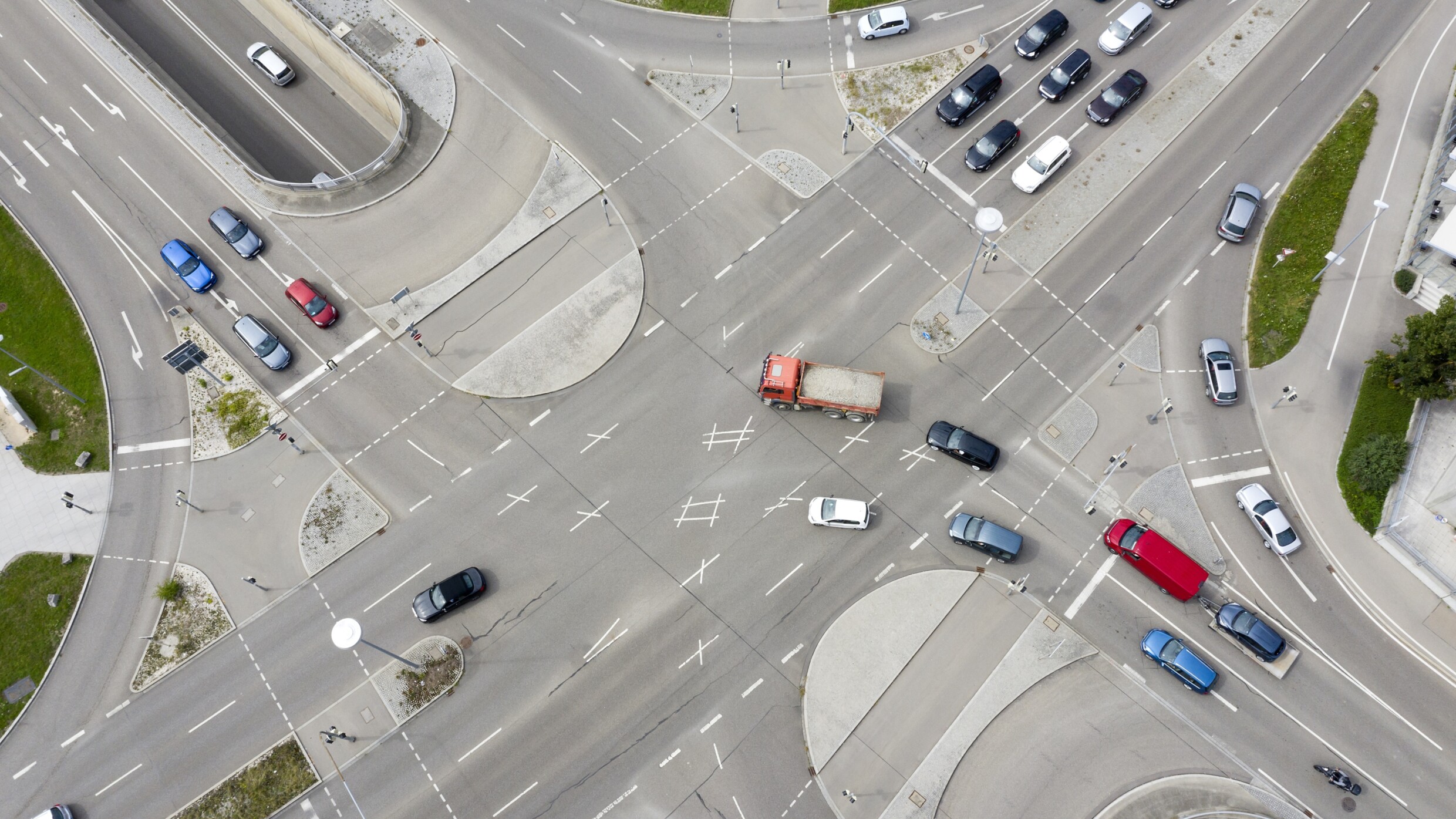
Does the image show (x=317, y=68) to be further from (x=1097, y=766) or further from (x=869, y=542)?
(x=1097, y=766)

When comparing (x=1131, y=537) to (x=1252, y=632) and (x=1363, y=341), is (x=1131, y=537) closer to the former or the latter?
(x=1252, y=632)

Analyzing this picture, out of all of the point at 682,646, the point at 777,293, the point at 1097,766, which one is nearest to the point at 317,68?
the point at 777,293

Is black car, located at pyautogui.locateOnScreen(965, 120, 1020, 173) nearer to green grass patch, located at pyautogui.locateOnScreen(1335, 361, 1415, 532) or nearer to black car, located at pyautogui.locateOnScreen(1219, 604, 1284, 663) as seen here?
green grass patch, located at pyautogui.locateOnScreen(1335, 361, 1415, 532)

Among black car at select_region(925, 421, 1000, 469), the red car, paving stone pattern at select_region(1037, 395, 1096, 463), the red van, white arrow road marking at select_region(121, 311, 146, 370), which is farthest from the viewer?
white arrow road marking at select_region(121, 311, 146, 370)

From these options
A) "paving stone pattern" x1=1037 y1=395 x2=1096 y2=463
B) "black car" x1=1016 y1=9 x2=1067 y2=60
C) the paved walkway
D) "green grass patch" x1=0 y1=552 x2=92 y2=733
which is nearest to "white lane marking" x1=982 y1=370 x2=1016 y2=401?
"paving stone pattern" x1=1037 y1=395 x2=1096 y2=463

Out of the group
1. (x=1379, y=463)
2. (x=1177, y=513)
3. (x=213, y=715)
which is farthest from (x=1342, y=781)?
(x=213, y=715)
